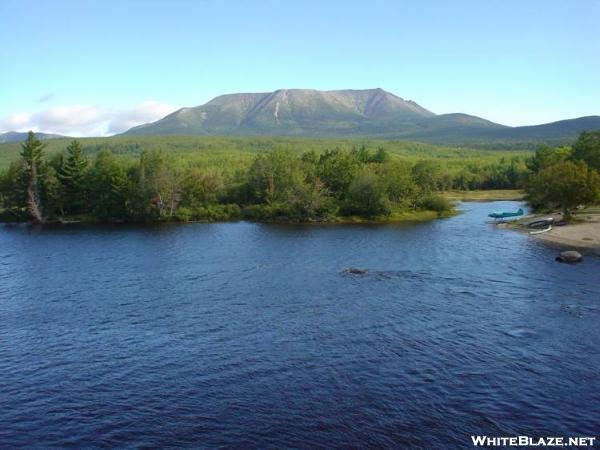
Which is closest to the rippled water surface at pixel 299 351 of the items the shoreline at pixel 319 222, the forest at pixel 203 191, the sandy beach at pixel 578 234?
the sandy beach at pixel 578 234

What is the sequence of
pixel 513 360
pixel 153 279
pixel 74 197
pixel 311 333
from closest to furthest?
pixel 513 360 → pixel 311 333 → pixel 153 279 → pixel 74 197

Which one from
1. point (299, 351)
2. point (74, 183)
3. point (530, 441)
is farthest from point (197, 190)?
point (530, 441)

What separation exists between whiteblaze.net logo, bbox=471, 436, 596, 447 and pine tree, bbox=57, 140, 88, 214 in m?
124

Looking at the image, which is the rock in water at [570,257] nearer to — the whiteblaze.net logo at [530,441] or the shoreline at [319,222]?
the whiteblaze.net logo at [530,441]

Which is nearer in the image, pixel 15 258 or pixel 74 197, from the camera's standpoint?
pixel 15 258

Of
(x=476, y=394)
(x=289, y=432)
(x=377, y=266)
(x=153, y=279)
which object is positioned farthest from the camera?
(x=377, y=266)

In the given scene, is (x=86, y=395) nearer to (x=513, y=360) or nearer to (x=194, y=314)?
(x=194, y=314)

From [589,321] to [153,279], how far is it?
44.1 m

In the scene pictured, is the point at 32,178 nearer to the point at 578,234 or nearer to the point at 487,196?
the point at 578,234

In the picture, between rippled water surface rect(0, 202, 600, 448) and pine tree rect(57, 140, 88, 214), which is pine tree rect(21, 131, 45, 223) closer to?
pine tree rect(57, 140, 88, 214)

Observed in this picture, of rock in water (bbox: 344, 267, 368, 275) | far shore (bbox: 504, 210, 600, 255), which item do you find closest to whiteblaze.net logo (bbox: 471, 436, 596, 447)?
rock in water (bbox: 344, 267, 368, 275)

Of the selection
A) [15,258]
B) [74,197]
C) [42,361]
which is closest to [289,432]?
[42,361]

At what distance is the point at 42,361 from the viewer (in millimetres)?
38125

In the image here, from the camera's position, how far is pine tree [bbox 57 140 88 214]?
441 feet
